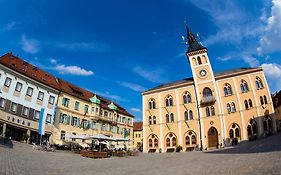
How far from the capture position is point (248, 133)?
109ft

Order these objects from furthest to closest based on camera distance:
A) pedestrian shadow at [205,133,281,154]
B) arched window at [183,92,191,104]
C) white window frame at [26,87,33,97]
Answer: arched window at [183,92,191,104]
white window frame at [26,87,33,97]
pedestrian shadow at [205,133,281,154]

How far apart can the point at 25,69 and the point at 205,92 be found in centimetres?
3094

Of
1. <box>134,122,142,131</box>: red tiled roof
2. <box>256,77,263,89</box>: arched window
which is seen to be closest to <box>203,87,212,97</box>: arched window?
<box>256,77,263,89</box>: arched window

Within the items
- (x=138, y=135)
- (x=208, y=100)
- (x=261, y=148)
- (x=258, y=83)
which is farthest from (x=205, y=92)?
(x=138, y=135)

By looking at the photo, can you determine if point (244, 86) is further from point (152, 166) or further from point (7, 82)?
point (7, 82)

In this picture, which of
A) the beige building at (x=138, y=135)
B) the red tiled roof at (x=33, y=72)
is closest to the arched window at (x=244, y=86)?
the red tiled roof at (x=33, y=72)

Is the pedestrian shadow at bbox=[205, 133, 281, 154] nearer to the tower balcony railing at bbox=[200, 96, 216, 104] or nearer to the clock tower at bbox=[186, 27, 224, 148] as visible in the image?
the clock tower at bbox=[186, 27, 224, 148]

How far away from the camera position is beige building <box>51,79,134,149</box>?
118 ft

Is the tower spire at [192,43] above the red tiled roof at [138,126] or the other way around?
above

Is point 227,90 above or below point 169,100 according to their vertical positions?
above

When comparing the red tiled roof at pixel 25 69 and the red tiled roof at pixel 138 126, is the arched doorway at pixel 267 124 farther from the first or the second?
the red tiled roof at pixel 138 126

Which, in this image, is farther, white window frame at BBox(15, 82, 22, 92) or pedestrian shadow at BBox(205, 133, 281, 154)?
white window frame at BBox(15, 82, 22, 92)

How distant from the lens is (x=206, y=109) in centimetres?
3709

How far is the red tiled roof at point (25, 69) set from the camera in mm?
30297
